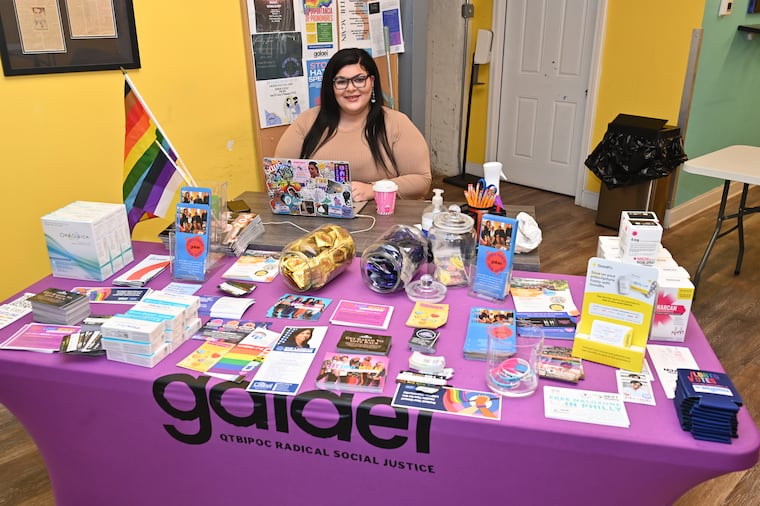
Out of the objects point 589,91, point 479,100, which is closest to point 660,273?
point 589,91

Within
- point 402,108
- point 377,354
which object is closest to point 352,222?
point 377,354

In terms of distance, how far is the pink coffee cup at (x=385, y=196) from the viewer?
2242 mm

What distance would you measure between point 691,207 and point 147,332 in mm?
4425

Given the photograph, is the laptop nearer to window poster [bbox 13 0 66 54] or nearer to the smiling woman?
the smiling woman

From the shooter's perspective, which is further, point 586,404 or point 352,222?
point 352,222

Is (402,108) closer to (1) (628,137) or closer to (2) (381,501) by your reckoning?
(1) (628,137)

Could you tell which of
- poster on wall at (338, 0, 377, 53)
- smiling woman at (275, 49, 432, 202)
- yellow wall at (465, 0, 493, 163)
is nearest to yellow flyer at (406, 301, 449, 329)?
smiling woman at (275, 49, 432, 202)

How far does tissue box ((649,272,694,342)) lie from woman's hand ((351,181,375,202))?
50.7 inches

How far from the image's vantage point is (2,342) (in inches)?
58.1

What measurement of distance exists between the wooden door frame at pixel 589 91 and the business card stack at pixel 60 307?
4.12 meters

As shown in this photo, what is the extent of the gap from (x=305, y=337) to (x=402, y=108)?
3153 millimetres

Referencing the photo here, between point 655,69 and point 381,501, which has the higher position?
point 655,69

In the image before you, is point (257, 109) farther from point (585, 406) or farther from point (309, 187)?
point (585, 406)

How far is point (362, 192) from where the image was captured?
2.42 metres
